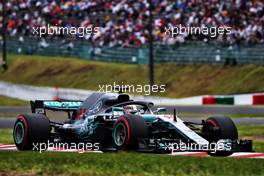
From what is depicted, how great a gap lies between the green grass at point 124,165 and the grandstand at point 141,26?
2142 centimetres

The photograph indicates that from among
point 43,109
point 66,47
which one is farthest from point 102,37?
point 43,109

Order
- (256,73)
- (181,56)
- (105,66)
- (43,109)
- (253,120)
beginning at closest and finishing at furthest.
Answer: (43,109) → (253,120) → (256,73) → (181,56) → (105,66)

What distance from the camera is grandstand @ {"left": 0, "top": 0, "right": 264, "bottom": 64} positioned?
36.3 metres

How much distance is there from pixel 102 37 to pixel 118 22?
2.20 meters

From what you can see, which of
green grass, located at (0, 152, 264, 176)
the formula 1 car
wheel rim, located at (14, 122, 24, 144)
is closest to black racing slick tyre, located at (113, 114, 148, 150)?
the formula 1 car

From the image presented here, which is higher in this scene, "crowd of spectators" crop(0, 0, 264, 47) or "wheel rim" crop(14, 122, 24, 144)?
"crowd of spectators" crop(0, 0, 264, 47)

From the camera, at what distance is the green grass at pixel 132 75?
39156 mm

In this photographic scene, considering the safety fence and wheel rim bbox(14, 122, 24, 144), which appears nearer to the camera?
wheel rim bbox(14, 122, 24, 144)

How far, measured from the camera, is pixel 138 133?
15719mm

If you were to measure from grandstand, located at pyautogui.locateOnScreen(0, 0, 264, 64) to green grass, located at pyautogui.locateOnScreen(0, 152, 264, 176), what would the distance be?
21.4 m

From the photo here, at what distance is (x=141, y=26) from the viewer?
40906mm

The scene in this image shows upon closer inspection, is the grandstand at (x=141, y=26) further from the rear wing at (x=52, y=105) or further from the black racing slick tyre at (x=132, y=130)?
the black racing slick tyre at (x=132, y=130)

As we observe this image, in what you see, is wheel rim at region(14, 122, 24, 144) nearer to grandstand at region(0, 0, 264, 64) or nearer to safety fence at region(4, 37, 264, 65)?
grandstand at region(0, 0, 264, 64)

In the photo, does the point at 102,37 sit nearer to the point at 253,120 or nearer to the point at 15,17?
the point at 15,17
